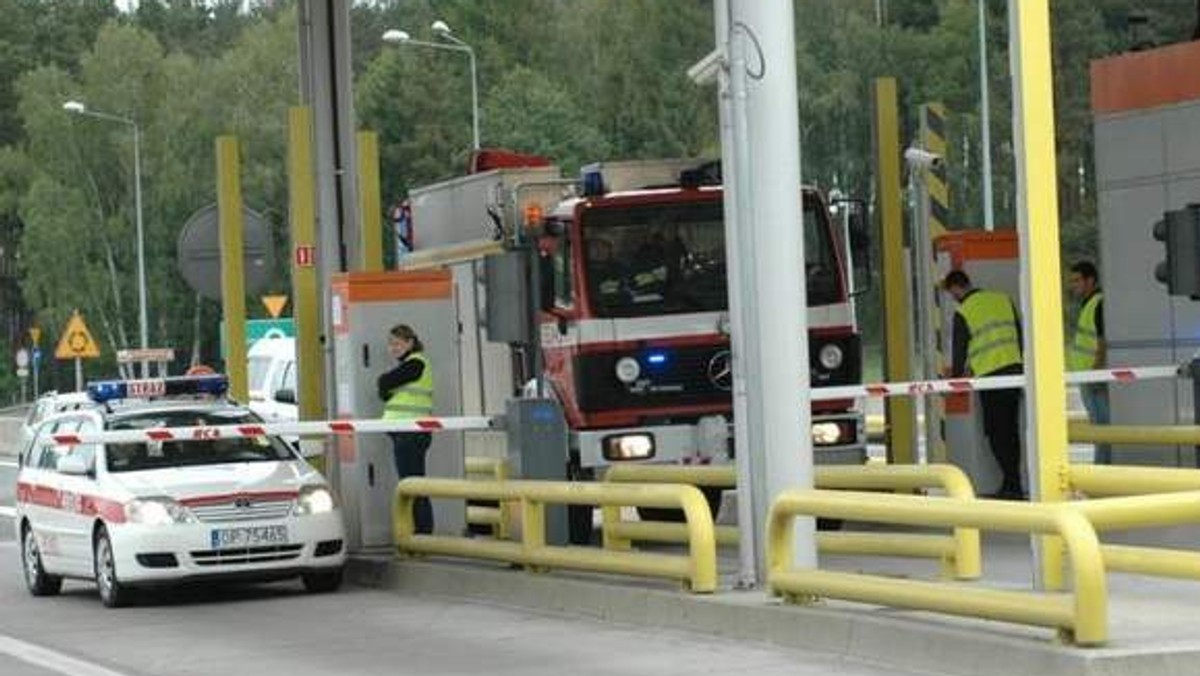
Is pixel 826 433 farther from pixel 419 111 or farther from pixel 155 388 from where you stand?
pixel 419 111

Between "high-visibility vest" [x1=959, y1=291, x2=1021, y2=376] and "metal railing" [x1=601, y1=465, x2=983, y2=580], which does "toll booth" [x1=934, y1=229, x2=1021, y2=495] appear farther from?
"metal railing" [x1=601, y1=465, x2=983, y2=580]

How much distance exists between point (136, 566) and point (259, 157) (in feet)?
261

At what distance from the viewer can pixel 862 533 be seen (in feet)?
49.1

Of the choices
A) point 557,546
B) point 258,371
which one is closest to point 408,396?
point 557,546

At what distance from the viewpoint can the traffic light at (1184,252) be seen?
13797 millimetres

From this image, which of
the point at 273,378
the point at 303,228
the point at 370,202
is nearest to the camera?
the point at 303,228

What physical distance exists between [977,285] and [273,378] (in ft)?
47.7

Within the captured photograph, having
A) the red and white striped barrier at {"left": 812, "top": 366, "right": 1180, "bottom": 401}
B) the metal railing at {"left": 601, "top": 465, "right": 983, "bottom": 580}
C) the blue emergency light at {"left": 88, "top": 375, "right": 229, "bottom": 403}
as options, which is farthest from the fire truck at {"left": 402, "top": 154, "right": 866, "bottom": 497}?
the blue emergency light at {"left": 88, "top": 375, "right": 229, "bottom": 403}

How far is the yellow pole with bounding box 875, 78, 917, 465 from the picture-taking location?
69.1ft

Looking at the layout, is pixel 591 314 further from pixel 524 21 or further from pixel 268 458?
pixel 524 21

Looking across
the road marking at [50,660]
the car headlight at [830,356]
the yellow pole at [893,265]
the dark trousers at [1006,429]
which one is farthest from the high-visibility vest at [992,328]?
the road marking at [50,660]

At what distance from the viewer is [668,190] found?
19.1 m

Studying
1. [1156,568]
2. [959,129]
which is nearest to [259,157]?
[959,129]

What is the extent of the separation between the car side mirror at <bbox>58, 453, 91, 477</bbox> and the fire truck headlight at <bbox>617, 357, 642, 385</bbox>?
4089 millimetres
